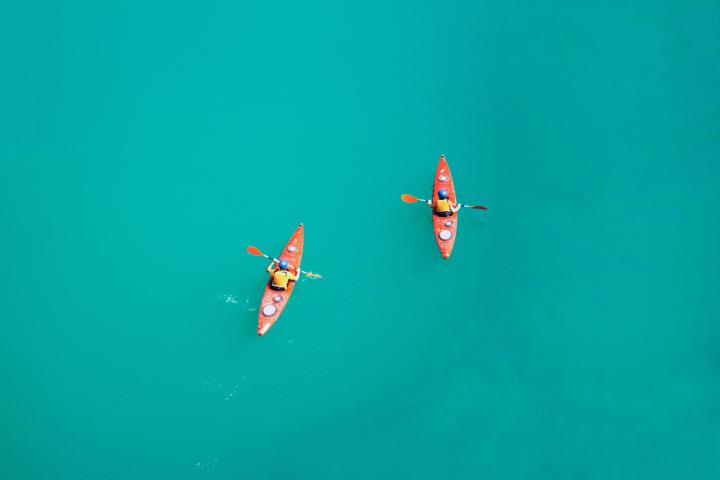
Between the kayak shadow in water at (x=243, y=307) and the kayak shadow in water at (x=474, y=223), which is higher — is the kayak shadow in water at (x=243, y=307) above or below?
below

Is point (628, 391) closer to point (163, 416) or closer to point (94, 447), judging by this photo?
point (163, 416)

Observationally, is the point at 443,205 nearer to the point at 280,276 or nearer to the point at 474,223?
the point at 474,223

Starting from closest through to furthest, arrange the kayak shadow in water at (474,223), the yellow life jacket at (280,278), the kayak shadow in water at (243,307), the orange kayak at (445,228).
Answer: the yellow life jacket at (280,278)
the kayak shadow in water at (243,307)
the orange kayak at (445,228)
the kayak shadow in water at (474,223)

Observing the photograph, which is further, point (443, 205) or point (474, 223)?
point (474, 223)

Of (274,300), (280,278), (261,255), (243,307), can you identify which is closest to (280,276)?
(280,278)

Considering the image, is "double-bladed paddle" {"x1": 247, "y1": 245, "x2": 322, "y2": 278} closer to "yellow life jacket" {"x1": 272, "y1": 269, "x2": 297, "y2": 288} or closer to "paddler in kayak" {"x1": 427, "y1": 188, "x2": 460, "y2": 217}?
"yellow life jacket" {"x1": 272, "y1": 269, "x2": 297, "y2": 288}

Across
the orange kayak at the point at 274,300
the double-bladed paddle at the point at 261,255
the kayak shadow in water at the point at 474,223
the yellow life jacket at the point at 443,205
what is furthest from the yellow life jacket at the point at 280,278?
the kayak shadow in water at the point at 474,223

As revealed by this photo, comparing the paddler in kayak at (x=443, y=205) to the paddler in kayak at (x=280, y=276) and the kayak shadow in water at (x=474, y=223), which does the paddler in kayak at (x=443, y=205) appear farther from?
the paddler in kayak at (x=280, y=276)
